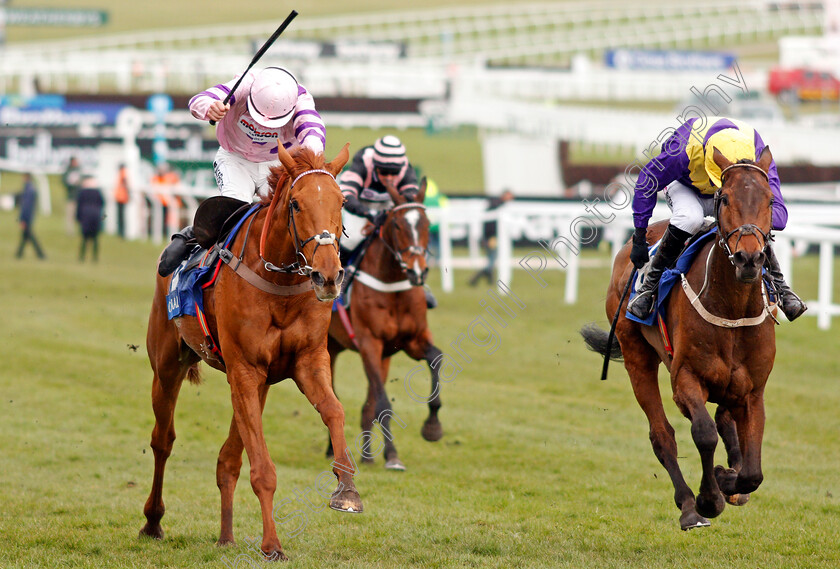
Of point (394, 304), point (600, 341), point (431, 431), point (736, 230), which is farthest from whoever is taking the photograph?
point (394, 304)

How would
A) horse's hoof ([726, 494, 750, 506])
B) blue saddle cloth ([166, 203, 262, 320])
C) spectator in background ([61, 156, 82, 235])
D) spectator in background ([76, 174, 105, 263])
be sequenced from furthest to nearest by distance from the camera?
1. spectator in background ([61, 156, 82, 235])
2. spectator in background ([76, 174, 105, 263])
3. blue saddle cloth ([166, 203, 262, 320])
4. horse's hoof ([726, 494, 750, 506])

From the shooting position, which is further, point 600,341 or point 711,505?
point 600,341

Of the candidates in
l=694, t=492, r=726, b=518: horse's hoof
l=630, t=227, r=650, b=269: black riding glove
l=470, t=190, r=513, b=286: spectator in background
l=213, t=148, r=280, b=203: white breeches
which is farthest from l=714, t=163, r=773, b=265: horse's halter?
l=470, t=190, r=513, b=286: spectator in background

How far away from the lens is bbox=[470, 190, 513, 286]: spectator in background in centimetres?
1641

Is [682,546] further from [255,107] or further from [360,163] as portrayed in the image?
[360,163]

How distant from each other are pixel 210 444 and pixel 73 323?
509 cm

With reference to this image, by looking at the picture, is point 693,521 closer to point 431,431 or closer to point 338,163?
point 338,163

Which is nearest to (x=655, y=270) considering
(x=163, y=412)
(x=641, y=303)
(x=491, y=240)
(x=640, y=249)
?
(x=641, y=303)

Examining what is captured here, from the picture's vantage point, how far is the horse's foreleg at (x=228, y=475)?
17.8 ft

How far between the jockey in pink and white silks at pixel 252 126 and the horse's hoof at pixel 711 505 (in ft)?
7.87

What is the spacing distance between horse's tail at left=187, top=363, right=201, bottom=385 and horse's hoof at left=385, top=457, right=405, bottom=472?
1.73m

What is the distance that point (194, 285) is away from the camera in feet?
18.0

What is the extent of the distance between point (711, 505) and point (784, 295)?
3.39 feet

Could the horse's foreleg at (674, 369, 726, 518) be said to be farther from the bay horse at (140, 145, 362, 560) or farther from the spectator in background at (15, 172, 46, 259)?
the spectator in background at (15, 172, 46, 259)
